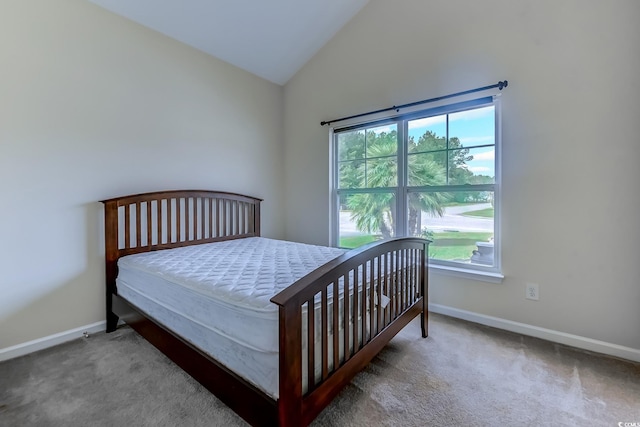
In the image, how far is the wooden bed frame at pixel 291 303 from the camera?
1.10 m

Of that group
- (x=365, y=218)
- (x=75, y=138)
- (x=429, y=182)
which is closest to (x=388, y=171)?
(x=429, y=182)

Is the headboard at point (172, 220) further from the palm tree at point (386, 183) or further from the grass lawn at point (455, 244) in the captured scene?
the grass lawn at point (455, 244)

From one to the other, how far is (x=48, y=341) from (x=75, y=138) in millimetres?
1538

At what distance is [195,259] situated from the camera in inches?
82.7

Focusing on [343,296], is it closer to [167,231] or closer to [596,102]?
[167,231]

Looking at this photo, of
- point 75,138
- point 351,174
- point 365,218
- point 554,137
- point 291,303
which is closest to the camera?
point 291,303

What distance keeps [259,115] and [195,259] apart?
85.2 inches

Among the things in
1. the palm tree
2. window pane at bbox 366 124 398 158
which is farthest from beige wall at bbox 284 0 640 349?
the palm tree

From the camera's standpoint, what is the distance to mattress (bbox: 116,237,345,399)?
3.83 feet

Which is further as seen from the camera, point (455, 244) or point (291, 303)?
point (455, 244)

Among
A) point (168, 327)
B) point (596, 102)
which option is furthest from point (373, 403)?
point (596, 102)

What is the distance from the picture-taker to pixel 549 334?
214 centimetres

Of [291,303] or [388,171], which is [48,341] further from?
[388,171]

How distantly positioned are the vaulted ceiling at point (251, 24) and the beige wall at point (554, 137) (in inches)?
31.5
